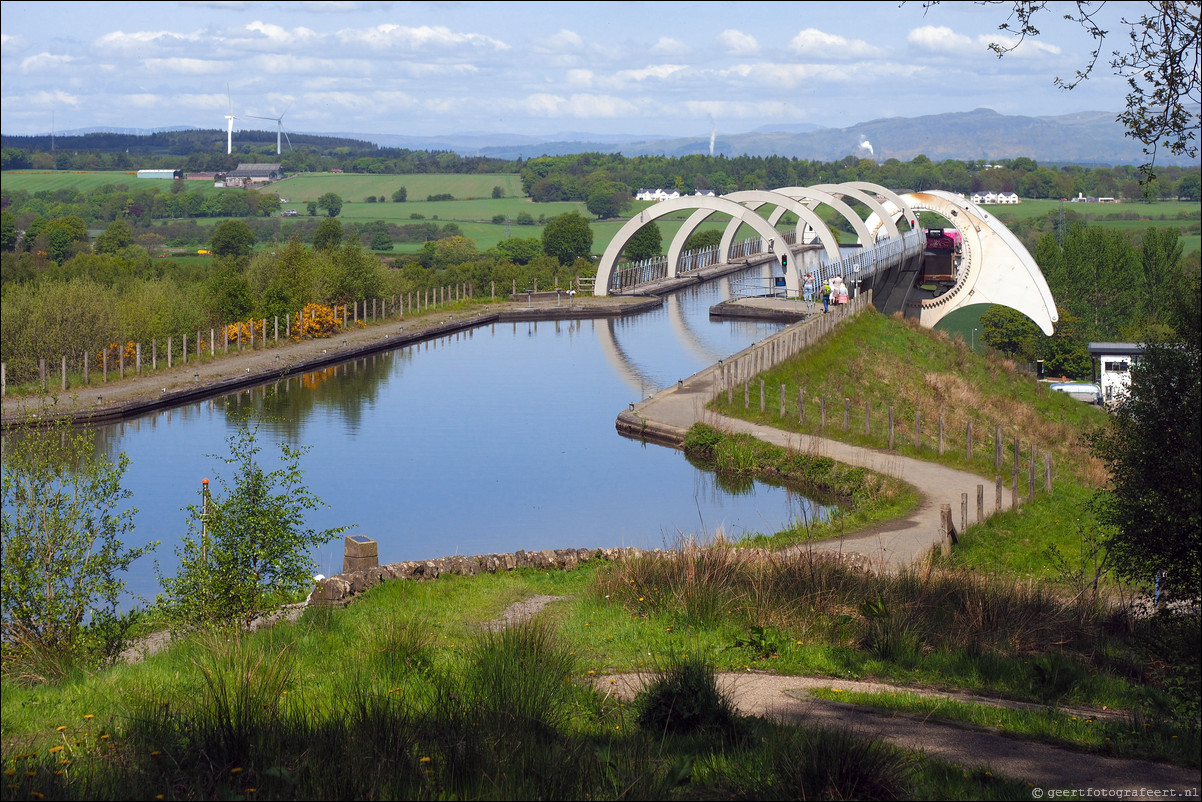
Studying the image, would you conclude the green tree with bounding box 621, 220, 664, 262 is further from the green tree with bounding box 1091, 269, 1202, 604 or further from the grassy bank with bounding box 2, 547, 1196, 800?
the green tree with bounding box 1091, 269, 1202, 604

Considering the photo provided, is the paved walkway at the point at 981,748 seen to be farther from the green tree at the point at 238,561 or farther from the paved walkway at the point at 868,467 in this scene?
the paved walkway at the point at 868,467

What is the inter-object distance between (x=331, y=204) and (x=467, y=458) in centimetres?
12877

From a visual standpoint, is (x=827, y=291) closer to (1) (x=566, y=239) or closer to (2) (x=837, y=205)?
(2) (x=837, y=205)

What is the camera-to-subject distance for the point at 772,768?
18.8ft

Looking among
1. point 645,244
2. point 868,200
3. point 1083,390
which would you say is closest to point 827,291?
point 868,200

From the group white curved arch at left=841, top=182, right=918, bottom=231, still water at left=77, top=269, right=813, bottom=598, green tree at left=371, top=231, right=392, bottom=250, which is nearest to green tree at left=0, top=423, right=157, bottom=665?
still water at left=77, top=269, right=813, bottom=598

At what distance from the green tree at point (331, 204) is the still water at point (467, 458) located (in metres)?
112

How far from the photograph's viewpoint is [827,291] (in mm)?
40375

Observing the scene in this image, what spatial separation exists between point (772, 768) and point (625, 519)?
41.7 feet

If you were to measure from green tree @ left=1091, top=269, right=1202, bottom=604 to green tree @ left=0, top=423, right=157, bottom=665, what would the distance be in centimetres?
710

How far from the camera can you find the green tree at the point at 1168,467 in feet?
24.7

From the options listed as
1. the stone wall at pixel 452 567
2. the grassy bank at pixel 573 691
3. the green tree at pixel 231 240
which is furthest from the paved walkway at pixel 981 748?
the green tree at pixel 231 240

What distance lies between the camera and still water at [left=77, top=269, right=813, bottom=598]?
17.6 meters

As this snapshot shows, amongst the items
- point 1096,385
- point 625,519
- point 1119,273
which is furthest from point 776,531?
point 1119,273
